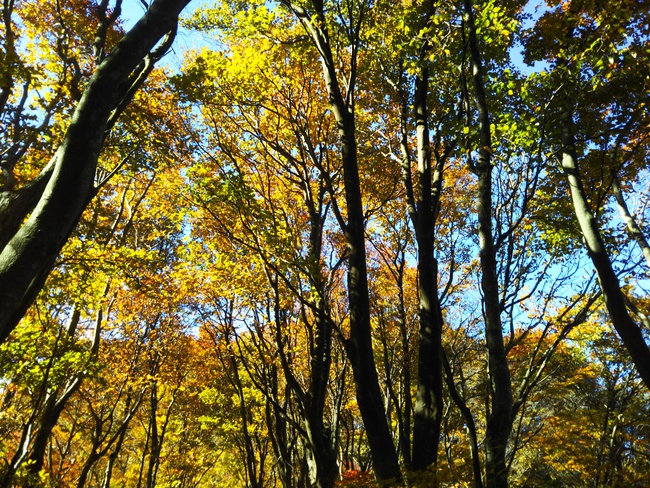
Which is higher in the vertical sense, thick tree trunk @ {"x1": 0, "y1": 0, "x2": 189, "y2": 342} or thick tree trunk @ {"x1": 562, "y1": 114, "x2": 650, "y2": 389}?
thick tree trunk @ {"x1": 562, "y1": 114, "x2": 650, "y2": 389}

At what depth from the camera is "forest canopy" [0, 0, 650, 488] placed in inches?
167

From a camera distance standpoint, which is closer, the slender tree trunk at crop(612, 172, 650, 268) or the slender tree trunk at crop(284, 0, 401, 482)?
the slender tree trunk at crop(284, 0, 401, 482)

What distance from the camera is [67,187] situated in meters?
2.69

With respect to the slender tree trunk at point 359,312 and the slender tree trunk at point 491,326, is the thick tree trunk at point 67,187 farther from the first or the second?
the slender tree trunk at point 491,326

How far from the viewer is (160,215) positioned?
1549 cm

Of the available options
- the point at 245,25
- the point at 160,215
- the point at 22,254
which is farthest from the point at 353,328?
the point at 160,215

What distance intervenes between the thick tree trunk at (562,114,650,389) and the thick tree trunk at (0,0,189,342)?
548 cm

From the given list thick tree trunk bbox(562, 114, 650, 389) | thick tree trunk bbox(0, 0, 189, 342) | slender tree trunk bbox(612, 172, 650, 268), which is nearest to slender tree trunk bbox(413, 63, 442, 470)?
thick tree trunk bbox(562, 114, 650, 389)

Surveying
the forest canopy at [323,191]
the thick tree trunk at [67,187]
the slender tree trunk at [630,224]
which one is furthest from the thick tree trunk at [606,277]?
the thick tree trunk at [67,187]

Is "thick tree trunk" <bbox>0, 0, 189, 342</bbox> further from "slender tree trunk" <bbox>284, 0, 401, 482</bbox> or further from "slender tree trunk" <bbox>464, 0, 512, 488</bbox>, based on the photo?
"slender tree trunk" <bbox>464, 0, 512, 488</bbox>

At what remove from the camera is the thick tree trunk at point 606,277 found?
5840 mm

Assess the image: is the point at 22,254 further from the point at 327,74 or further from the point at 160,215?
the point at 160,215

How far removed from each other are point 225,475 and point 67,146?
34.0 m

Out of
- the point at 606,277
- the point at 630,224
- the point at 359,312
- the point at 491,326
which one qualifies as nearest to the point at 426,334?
the point at 491,326
